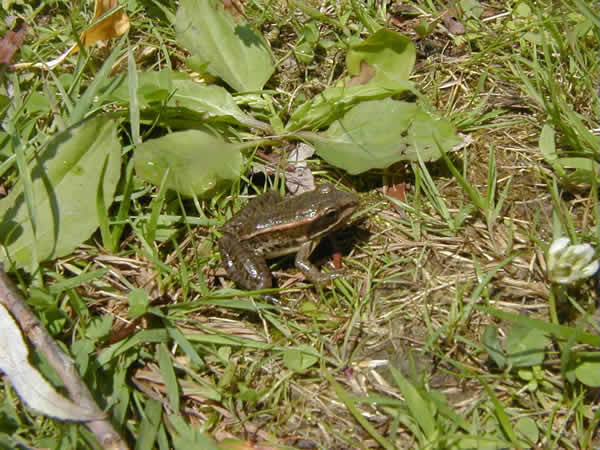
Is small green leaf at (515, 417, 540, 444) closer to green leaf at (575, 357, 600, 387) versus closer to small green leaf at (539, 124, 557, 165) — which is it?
green leaf at (575, 357, 600, 387)

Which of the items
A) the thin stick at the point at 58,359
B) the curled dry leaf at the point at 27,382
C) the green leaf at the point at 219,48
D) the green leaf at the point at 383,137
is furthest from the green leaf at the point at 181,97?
the curled dry leaf at the point at 27,382

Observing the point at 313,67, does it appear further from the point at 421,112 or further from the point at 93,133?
the point at 93,133

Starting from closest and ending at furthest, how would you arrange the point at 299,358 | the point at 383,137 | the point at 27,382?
the point at 27,382
the point at 299,358
the point at 383,137

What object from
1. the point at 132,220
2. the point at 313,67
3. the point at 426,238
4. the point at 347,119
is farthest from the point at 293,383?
the point at 313,67

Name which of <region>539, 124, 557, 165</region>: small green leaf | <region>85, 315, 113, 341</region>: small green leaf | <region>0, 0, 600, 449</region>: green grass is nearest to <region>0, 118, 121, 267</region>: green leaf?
<region>0, 0, 600, 449</region>: green grass

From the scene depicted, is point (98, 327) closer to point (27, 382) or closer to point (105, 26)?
point (27, 382)

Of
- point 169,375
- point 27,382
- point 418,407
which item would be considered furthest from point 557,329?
point 27,382
